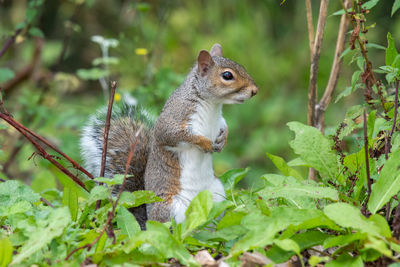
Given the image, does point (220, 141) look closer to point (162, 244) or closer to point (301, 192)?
point (301, 192)

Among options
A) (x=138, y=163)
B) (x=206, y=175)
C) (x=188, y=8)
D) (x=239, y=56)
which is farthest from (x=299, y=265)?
(x=188, y=8)

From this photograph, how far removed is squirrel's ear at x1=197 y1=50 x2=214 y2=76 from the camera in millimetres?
2500

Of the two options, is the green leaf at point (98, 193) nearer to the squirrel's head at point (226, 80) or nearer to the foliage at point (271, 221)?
the foliage at point (271, 221)

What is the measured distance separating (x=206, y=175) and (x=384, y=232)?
1.01m

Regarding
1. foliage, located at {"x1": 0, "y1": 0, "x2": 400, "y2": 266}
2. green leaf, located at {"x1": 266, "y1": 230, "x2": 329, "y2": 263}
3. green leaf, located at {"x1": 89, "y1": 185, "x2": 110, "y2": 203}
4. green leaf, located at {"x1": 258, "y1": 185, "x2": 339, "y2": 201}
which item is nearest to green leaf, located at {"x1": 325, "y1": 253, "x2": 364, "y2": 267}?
foliage, located at {"x1": 0, "y1": 0, "x2": 400, "y2": 266}

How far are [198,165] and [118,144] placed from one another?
0.39 meters

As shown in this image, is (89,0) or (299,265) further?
(89,0)

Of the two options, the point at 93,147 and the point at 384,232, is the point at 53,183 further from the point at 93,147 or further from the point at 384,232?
the point at 384,232

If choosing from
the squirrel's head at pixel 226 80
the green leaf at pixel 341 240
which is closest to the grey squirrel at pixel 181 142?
the squirrel's head at pixel 226 80

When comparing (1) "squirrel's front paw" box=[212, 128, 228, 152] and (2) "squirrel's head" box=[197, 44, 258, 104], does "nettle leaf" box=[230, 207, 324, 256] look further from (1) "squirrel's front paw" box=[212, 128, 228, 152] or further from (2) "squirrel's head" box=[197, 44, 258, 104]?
(2) "squirrel's head" box=[197, 44, 258, 104]

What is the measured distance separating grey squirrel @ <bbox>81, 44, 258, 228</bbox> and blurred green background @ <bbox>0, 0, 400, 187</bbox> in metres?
0.95

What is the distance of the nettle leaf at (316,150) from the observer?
1.97m

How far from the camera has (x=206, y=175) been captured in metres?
2.35

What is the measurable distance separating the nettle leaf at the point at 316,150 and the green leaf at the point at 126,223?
26.0 inches
